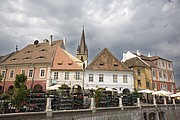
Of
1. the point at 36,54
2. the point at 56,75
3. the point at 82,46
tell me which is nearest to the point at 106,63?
the point at 56,75

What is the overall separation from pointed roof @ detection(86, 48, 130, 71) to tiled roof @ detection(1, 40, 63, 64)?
8243 mm

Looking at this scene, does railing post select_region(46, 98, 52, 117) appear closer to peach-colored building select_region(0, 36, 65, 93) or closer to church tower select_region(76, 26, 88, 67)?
peach-colored building select_region(0, 36, 65, 93)

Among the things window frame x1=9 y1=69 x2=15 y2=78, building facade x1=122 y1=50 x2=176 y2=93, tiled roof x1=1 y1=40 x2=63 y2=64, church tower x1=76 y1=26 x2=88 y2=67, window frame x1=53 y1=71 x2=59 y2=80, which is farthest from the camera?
church tower x1=76 y1=26 x2=88 y2=67

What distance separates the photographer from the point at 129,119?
16750mm

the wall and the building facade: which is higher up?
the building facade

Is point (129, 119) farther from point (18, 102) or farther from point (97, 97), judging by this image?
point (18, 102)

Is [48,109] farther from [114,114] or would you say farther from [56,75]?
[56,75]

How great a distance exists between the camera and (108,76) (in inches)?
1216

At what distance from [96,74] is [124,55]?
603 inches

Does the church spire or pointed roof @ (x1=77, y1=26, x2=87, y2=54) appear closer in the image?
the church spire

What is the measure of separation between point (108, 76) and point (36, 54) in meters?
15.3

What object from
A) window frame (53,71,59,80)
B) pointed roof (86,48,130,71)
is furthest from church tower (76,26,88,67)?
window frame (53,71,59,80)

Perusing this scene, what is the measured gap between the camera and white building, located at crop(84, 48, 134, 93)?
3033 centimetres

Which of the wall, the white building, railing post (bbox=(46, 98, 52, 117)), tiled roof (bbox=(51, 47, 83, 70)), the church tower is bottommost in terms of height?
the wall
